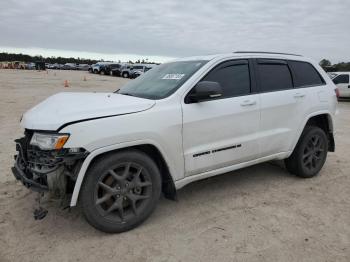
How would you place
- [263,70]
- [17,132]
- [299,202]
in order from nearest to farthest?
1. [299,202]
2. [263,70]
3. [17,132]

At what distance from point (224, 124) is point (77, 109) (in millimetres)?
1674

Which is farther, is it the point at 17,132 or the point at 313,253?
the point at 17,132

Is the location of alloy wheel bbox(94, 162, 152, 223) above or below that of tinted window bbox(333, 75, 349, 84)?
below

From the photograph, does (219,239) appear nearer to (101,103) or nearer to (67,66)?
(101,103)

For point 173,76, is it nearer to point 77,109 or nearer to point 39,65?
point 77,109

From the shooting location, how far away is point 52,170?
309 cm

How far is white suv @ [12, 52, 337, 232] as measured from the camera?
316cm

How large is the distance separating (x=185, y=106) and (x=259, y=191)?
174cm

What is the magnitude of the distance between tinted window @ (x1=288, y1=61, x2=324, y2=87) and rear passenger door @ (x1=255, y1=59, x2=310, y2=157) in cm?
11

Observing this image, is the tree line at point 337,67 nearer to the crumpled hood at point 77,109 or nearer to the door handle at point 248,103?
the door handle at point 248,103

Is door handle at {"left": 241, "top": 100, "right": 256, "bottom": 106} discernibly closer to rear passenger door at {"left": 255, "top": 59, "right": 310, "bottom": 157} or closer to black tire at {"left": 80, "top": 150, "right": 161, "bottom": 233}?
rear passenger door at {"left": 255, "top": 59, "right": 310, "bottom": 157}

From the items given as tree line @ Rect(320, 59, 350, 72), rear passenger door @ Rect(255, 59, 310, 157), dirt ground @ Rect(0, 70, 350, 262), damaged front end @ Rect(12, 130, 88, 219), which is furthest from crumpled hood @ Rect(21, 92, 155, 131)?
tree line @ Rect(320, 59, 350, 72)

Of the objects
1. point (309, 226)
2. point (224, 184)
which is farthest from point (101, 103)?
point (309, 226)

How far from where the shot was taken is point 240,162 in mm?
4266
